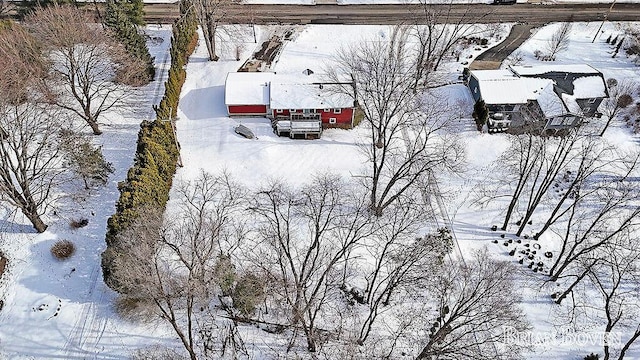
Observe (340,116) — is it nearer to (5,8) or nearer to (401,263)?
(401,263)

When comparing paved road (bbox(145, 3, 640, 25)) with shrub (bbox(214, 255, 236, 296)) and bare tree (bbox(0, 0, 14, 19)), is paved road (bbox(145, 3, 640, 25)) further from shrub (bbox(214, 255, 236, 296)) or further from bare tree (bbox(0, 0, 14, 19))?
shrub (bbox(214, 255, 236, 296))

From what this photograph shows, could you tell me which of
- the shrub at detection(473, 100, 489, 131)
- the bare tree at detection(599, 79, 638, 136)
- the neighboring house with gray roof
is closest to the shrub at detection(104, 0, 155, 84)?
the shrub at detection(473, 100, 489, 131)

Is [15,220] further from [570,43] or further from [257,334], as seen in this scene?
[570,43]

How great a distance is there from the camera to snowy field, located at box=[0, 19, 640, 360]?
3192cm

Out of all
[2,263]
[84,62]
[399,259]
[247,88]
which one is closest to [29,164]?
[2,263]

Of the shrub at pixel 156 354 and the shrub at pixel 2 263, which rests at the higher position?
the shrub at pixel 2 263

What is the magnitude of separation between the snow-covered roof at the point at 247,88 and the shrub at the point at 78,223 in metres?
16.0

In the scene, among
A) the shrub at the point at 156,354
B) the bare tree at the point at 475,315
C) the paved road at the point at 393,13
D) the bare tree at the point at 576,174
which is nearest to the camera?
the bare tree at the point at 475,315

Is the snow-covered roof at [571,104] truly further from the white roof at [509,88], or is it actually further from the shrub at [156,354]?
the shrub at [156,354]

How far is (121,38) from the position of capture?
4631cm

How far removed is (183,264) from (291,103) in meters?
18.4

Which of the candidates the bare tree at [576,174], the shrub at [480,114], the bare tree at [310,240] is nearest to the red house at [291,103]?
the bare tree at [310,240]

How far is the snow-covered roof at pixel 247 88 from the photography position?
46.4 meters

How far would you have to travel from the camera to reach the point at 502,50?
185 feet
